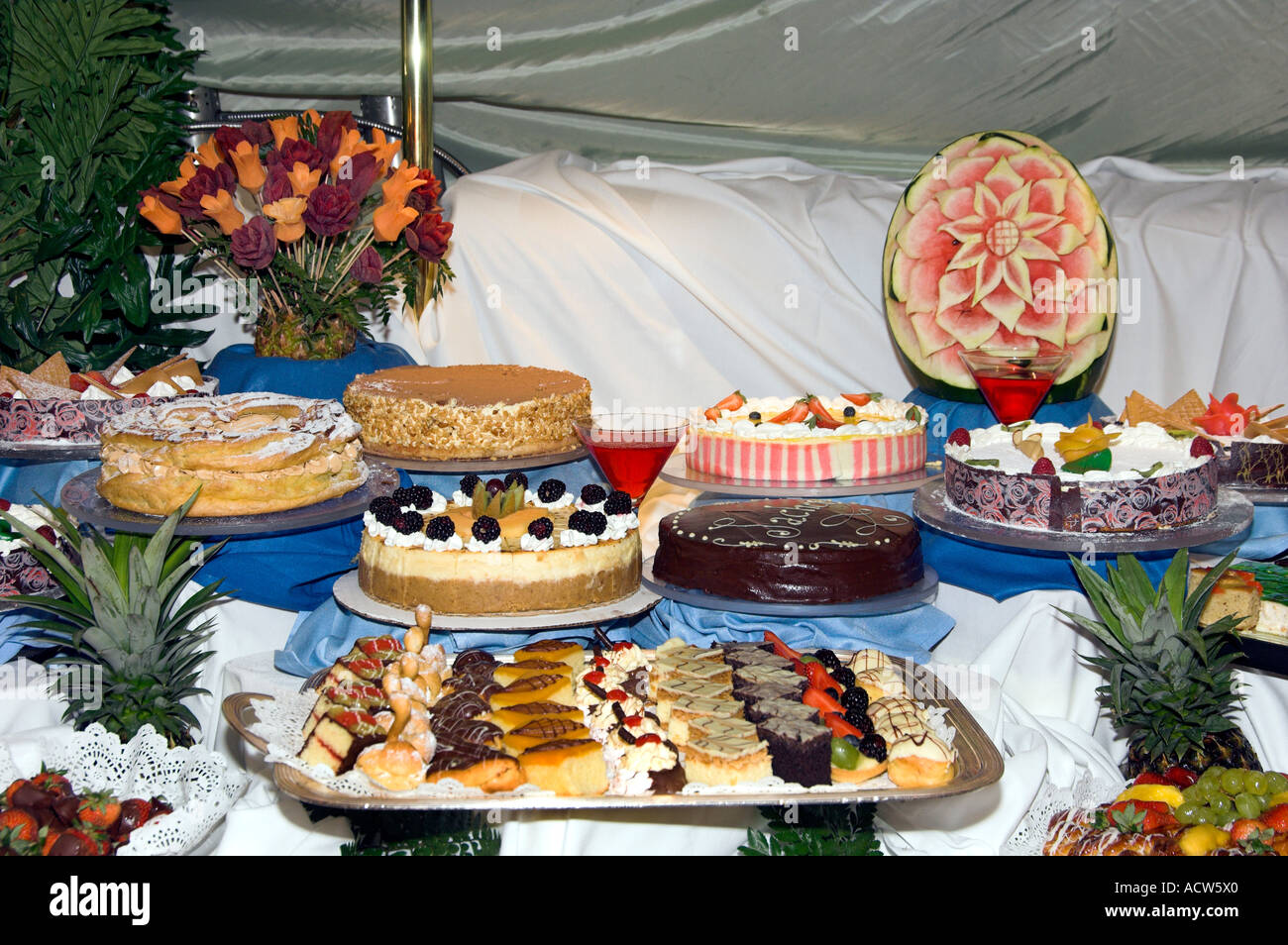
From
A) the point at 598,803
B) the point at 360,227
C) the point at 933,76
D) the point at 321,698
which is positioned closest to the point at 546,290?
the point at 360,227

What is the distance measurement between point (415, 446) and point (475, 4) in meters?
2.59

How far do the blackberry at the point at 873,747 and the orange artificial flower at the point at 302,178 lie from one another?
240cm

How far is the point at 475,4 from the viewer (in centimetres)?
532

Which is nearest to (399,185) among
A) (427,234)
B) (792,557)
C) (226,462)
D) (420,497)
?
(427,234)

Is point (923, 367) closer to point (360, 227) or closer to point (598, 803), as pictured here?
point (360, 227)

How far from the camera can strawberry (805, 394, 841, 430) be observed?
12.2 ft

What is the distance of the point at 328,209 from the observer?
3666 millimetres

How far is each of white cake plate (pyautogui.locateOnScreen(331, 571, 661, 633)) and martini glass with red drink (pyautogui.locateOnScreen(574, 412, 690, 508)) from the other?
44cm

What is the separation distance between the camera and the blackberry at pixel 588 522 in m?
2.85

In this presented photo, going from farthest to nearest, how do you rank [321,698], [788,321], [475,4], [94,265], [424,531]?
[475,4], [788,321], [94,265], [424,531], [321,698]

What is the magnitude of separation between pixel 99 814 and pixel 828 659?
1451mm

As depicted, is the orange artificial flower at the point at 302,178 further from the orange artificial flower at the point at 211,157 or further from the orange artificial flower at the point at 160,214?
the orange artificial flower at the point at 160,214

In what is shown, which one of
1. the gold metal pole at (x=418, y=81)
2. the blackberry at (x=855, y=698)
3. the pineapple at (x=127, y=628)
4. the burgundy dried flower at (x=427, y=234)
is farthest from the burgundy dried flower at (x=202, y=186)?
the blackberry at (x=855, y=698)

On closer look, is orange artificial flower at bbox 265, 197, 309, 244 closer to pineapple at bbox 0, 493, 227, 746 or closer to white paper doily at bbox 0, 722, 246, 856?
pineapple at bbox 0, 493, 227, 746
